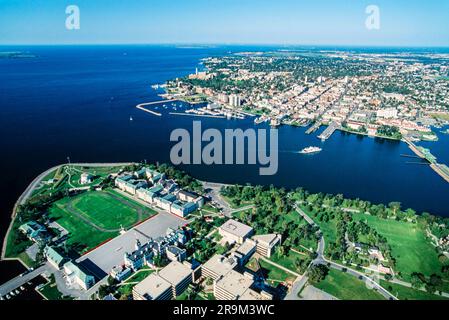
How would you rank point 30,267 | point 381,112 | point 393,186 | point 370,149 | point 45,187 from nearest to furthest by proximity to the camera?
point 30,267, point 45,187, point 393,186, point 370,149, point 381,112

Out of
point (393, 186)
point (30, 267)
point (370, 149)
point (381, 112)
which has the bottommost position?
point (30, 267)

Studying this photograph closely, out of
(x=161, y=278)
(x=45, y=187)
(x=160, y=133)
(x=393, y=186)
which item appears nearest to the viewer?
(x=161, y=278)

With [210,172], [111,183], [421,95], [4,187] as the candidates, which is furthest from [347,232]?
[421,95]

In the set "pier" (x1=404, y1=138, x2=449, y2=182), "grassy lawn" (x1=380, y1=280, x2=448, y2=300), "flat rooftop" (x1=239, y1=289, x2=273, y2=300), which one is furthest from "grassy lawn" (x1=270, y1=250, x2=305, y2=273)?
"pier" (x1=404, y1=138, x2=449, y2=182)

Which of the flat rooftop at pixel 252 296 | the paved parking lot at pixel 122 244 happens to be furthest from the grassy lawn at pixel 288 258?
the paved parking lot at pixel 122 244

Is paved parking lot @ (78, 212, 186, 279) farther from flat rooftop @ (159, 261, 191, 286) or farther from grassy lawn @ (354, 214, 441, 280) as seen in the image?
grassy lawn @ (354, 214, 441, 280)
